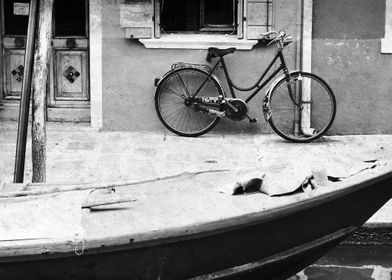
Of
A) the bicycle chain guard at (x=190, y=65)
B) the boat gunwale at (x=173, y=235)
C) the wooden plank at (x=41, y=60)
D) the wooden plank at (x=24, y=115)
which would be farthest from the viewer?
the bicycle chain guard at (x=190, y=65)

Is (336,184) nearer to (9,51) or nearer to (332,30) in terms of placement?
(332,30)

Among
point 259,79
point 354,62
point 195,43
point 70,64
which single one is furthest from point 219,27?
point 70,64

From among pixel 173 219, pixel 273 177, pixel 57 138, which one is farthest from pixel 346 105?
pixel 173 219

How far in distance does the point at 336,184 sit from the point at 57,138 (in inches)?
203

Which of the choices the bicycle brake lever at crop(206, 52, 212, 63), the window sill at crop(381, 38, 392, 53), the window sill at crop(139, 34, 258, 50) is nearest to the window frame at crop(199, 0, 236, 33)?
the window sill at crop(139, 34, 258, 50)

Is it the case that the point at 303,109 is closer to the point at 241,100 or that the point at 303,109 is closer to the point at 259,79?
the point at 259,79

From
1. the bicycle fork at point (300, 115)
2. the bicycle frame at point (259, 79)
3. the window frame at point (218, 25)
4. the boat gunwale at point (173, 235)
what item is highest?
the window frame at point (218, 25)

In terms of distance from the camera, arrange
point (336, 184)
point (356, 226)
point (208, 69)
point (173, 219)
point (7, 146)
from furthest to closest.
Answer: point (208, 69), point (7, 146), point (356, 226), point (336, 184), point (173, 219)

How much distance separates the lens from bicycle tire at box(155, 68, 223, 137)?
35.5 ft

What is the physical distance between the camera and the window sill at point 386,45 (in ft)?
36.2

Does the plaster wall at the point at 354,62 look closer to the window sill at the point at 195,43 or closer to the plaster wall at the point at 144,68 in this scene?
the plaster wall at the point at 144,68

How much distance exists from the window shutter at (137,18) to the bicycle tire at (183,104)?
26.8 inches

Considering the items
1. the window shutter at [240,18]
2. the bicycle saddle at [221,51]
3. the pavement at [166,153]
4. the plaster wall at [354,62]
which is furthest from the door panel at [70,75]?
the plaster wall at [354,62]

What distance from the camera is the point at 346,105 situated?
11.2m
